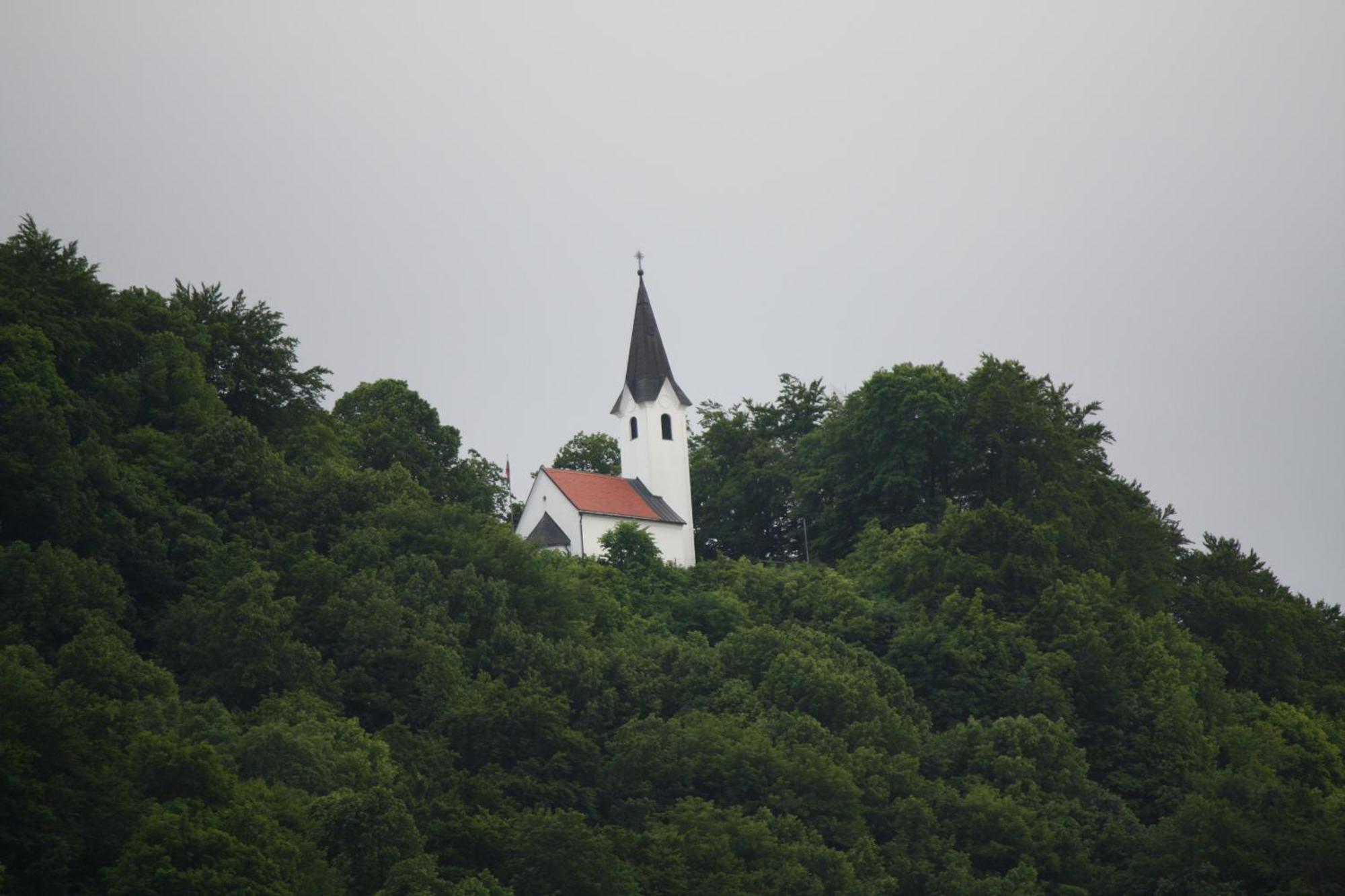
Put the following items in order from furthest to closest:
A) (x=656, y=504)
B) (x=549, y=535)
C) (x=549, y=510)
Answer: (x=656, y=504) < (x=549, y=510) < (x=549, y=535)

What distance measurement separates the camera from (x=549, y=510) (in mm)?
66938

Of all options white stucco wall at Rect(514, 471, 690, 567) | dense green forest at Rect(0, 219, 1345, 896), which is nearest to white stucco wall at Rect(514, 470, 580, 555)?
white stucco wall at Rect(514, 471, 690, 567)

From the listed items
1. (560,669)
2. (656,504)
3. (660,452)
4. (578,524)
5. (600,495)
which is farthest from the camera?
(660,452)

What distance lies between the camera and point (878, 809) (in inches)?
1939

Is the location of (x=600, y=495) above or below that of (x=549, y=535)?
above

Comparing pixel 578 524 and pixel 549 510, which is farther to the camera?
pixel 549 510

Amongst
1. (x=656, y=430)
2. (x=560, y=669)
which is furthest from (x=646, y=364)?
(x=560, y=669)

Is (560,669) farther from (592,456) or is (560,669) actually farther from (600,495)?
(592,456)

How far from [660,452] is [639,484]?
1479 mm

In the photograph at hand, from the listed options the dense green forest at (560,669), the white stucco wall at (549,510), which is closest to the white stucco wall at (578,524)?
the white stucco wall at (549,510)

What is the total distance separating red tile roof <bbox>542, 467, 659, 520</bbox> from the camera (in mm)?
66375

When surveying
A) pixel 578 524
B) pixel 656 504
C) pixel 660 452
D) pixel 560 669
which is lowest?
pixel 560 669

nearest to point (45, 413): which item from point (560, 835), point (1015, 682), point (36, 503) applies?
point (36, 503)

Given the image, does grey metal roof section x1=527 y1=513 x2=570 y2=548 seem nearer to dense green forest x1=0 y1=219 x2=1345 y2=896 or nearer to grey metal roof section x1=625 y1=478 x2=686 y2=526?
dense green forest x1=0 y1=219 x2=1345 y2=896
